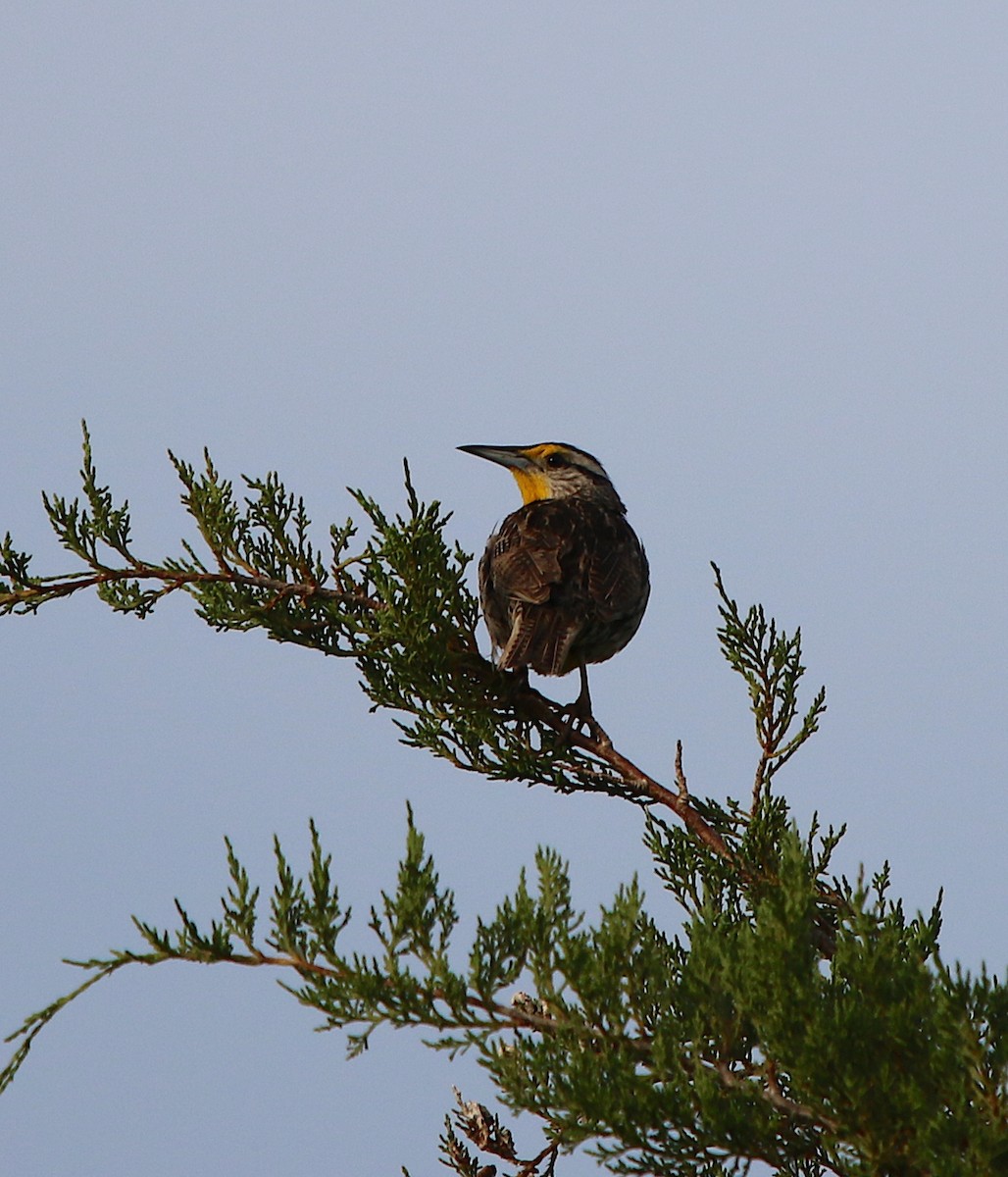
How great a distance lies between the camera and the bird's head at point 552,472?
921cm

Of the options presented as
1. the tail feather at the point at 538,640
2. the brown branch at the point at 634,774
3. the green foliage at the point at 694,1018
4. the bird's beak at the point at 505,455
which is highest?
the bird's beak at the point at 505,455

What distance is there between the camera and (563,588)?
682cm

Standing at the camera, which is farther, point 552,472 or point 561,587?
point 552,472

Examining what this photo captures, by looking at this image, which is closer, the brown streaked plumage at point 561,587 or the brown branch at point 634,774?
the brown branch at point 634,774

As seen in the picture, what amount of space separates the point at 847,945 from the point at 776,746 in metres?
1.71

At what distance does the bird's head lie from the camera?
9.21 meters

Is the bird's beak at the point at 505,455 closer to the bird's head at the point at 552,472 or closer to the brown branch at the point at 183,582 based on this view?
the bird's head at the point at 552,472

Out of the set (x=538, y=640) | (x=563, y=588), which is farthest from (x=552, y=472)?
(x=538, y=640)

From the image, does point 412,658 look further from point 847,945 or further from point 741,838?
point 847,945

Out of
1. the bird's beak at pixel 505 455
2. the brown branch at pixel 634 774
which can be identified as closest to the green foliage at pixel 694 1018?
the brown branch at pixel 634 774

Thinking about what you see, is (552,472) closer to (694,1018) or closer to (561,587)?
(561,587)

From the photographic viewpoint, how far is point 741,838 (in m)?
5.58

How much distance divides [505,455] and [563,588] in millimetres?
2352

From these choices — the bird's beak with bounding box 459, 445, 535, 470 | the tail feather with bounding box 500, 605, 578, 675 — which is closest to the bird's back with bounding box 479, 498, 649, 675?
the tail feather with bounding box 500, 605, 578, 675
